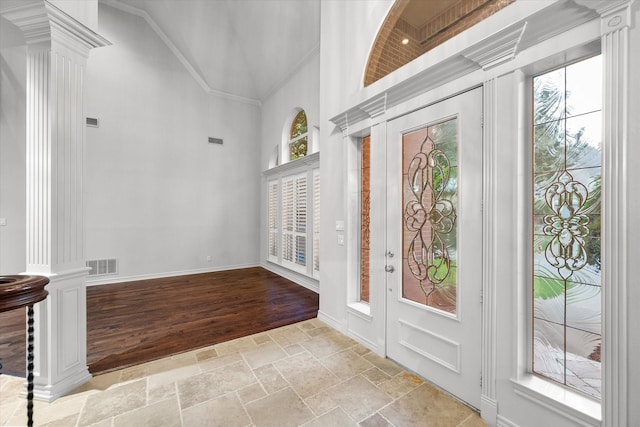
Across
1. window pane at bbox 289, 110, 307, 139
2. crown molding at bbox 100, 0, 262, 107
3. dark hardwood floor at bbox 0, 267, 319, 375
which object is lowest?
dark hardwood floor at bbox 0, 267, 319, 375

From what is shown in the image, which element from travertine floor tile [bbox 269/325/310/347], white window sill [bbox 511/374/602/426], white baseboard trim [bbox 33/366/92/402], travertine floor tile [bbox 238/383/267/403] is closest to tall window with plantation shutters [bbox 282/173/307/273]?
travertine floor tile [bbox 269/325/310/347]

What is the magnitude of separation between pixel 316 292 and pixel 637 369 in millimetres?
3938

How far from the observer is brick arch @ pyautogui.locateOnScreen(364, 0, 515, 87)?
7.04ft

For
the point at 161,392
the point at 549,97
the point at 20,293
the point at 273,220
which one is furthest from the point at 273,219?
the point at 549,97

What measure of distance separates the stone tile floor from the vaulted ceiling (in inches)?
200

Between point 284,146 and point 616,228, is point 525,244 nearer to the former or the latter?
point 616,228

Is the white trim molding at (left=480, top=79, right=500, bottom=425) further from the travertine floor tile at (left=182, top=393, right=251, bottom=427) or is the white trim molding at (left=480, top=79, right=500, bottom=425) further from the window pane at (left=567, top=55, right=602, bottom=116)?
the travertine floor tile at (left=182, top=393, right=251, bottom=427)

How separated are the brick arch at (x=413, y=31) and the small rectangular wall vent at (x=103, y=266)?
5637mm

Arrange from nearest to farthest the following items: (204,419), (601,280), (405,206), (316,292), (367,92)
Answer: (601,280) < (204,419) < (405,206) < (367,92) < (316,292)

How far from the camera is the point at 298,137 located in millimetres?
5746

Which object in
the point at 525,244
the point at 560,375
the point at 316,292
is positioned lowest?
the point at 316,292

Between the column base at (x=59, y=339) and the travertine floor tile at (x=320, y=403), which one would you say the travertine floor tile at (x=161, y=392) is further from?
the travertine floor tile at (x=320, y=403)

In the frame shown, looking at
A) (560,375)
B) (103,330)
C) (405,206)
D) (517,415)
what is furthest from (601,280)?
(103,330)

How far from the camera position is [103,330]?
314 centimetres
